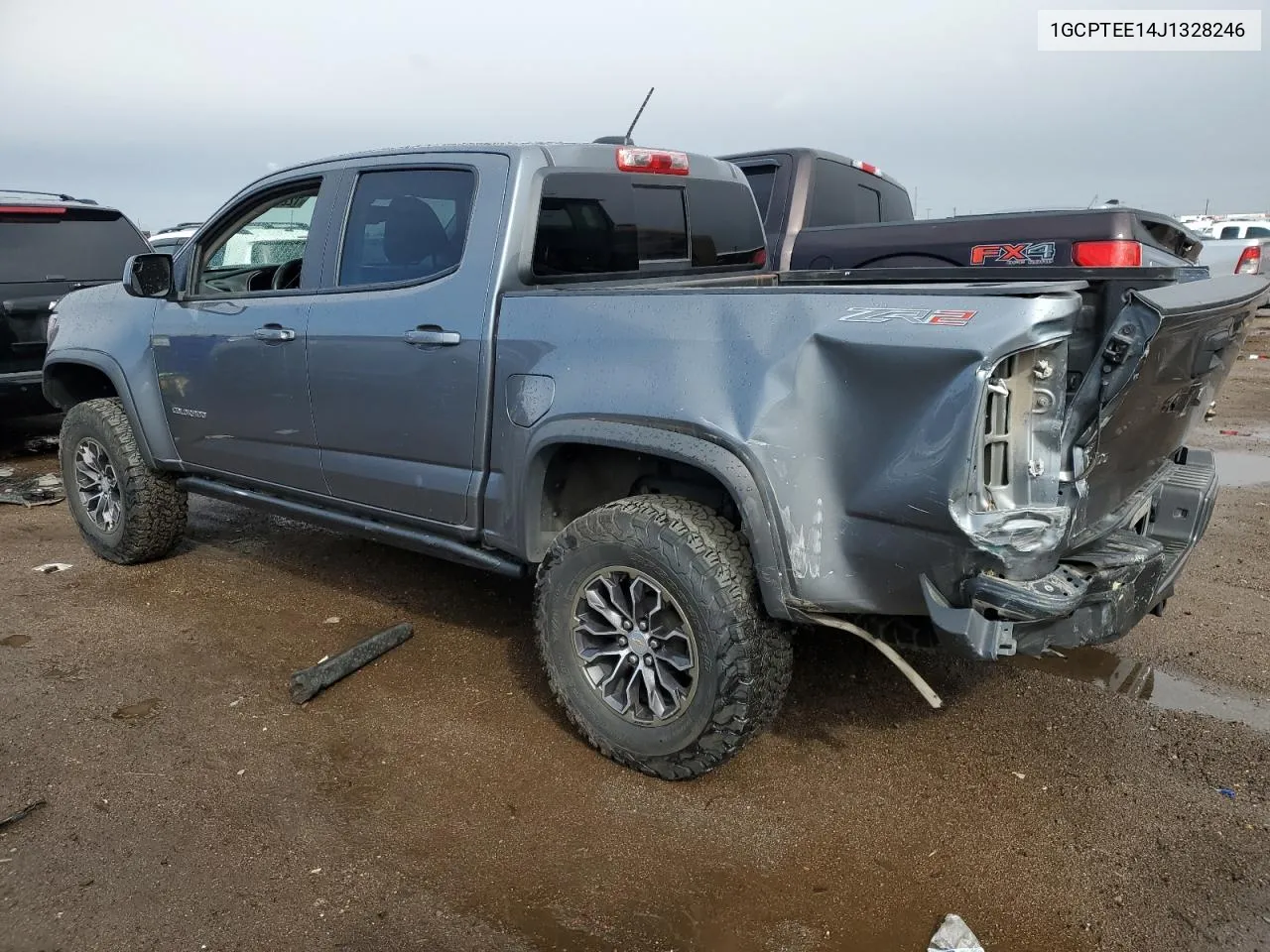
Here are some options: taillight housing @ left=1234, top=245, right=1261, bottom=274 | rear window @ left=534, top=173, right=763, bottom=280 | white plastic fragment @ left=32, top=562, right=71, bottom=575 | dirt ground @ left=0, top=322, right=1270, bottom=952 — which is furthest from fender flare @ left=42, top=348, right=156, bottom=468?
taillight housing @ left=1234, top=245, right=1261, bottom=274

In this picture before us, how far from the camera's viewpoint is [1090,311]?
9.11 ft

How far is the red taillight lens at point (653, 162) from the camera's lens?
3.88m

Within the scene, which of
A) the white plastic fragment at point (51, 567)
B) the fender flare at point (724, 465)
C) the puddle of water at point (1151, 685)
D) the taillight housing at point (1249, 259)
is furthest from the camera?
the taillight housing at point (1249, 259)

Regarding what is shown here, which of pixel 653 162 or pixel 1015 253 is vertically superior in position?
pixel 653 162

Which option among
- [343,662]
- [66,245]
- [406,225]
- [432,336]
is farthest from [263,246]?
[66,245]

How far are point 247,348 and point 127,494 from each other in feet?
4.51

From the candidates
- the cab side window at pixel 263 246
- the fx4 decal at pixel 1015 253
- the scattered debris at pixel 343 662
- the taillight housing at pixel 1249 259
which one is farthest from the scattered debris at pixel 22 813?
the taillight housing at pixel 1249 259

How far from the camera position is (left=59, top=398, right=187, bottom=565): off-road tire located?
16.6ft

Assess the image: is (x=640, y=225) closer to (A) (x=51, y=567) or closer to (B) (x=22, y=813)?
(B) (x=22, y=813)

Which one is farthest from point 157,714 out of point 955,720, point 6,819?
point 955,720

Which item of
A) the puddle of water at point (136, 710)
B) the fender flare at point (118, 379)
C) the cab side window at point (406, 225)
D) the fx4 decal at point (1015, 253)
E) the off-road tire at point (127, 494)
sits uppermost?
the cab side window at point (406, 225)

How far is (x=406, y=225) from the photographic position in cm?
384

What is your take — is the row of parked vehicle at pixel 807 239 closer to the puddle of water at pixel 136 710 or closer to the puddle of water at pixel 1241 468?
the puddle of water at pixel 1241 468

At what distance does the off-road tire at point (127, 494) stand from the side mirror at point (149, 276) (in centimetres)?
79
